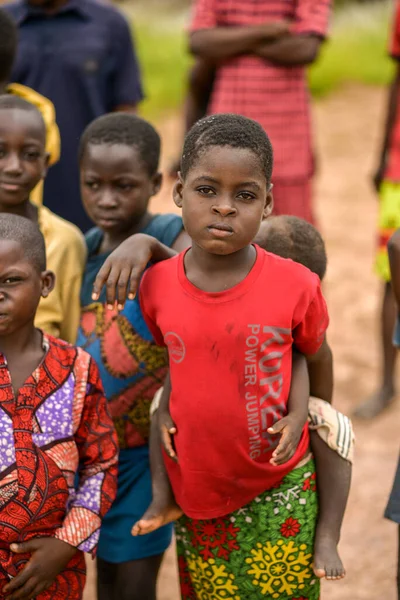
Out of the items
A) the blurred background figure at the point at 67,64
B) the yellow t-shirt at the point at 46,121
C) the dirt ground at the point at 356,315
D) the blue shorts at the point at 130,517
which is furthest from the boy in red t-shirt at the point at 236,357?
the blurred background figure at the point at 67,64

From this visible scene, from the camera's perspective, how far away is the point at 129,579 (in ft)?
8.30

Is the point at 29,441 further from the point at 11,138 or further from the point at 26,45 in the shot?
the point at 26,45

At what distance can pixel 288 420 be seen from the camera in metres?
2.10

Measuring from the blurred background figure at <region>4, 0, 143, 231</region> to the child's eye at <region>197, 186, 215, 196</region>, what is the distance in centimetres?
210

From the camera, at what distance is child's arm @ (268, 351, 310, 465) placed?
207cm

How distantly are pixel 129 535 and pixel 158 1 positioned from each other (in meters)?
14.5

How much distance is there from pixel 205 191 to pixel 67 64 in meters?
2.20

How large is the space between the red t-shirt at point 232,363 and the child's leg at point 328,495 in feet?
0.30

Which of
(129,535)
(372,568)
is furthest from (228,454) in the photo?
(372,568)

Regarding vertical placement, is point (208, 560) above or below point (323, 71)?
above

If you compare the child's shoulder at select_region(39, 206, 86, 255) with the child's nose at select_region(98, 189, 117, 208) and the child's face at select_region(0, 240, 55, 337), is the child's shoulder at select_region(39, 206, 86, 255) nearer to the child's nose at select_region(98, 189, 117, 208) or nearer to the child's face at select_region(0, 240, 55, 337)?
the child's nose at select_region(98, 189, 117, 208)

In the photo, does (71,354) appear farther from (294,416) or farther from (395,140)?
(395,140)

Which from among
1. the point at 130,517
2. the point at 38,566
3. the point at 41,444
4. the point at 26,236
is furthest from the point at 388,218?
the point at 38,566

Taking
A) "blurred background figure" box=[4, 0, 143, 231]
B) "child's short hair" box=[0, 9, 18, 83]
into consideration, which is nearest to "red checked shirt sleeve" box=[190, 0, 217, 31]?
"blurred background figure" box=[4, 0, 143, 231]
